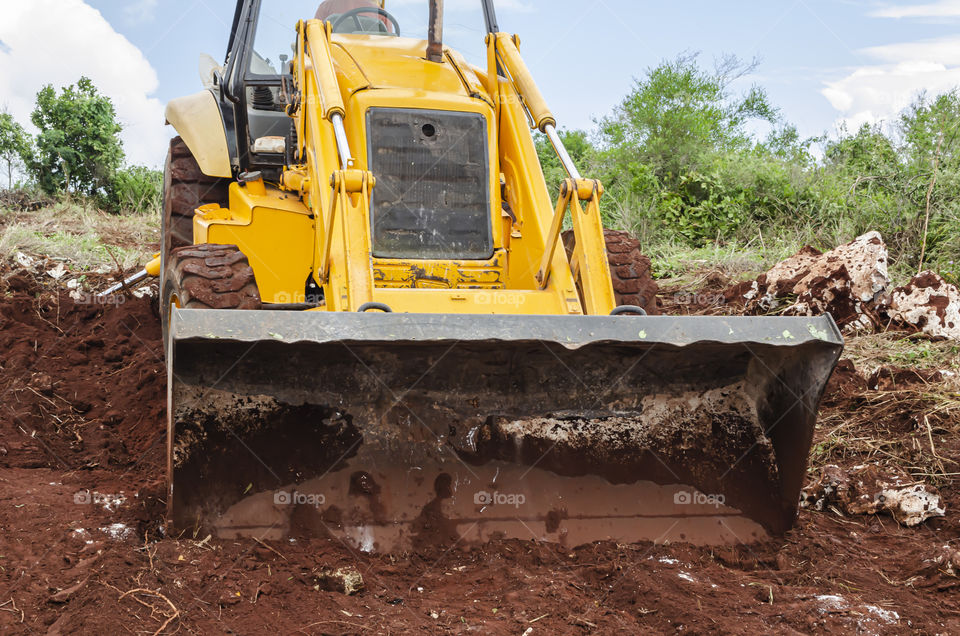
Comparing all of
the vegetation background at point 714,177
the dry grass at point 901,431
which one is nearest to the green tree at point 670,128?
the vegetation background at point 714,177

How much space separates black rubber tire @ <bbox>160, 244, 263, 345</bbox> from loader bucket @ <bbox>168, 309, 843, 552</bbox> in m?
0.72

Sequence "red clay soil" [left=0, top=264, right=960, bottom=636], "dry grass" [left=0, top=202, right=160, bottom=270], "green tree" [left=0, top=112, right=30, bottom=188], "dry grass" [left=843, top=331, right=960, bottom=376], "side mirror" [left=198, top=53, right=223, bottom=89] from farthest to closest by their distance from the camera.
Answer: "green tree" [left=0, top=112, right=30, bottom=188] → "dry grass" [left=0, top=202, right=160, bottom=270] → "side mirror" [left=198, top=53, right=223, bottom=89] → "dry grass" [left=843, top=331, right=960, bottom=376] → "red clay soil" [left=0, top=264, right=960, bottom=636]

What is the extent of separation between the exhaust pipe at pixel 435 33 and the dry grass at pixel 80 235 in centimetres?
427

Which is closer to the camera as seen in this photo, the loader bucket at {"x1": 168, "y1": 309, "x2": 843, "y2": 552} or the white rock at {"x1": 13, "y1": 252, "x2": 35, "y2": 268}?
the loader bucket at {"x1": 168, "y1": 309, "x2": 843, "y2": 552}

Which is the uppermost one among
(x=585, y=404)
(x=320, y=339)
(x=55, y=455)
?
(x=320, y=339)

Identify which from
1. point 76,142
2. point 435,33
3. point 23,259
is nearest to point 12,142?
point 76,142

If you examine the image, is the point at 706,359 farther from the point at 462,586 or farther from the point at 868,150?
the point at 868,150

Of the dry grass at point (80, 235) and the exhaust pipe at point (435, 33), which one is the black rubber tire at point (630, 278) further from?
the dry grass at point (80, 235)

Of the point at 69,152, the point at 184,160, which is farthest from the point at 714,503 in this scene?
the point at 69,152

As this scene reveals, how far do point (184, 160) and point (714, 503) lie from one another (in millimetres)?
4420

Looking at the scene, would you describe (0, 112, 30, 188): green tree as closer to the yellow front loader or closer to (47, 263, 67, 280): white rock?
(47, 263, 67, 280): white rock

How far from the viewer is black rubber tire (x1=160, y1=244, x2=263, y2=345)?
4.14m

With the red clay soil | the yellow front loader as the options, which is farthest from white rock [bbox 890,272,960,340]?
the yellow front loader

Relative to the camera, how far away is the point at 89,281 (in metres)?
8.24
